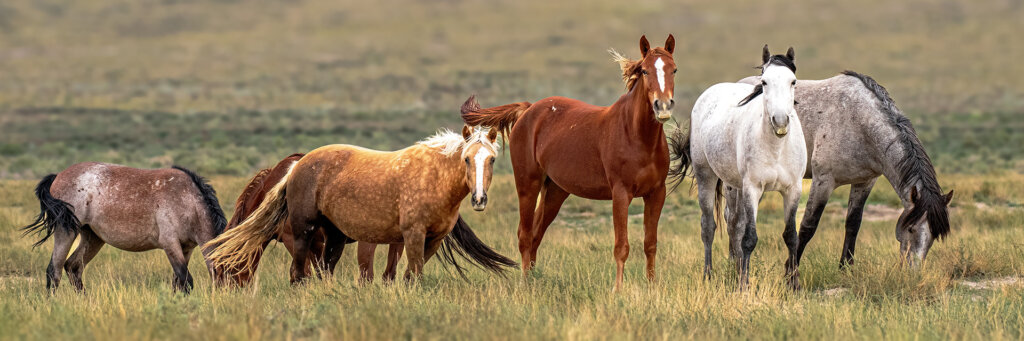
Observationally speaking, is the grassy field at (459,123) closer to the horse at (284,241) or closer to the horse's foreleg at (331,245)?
the horse at (284,241)

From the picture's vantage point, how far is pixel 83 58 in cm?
6794

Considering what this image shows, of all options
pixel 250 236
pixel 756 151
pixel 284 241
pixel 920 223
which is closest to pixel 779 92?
pixel 756 151

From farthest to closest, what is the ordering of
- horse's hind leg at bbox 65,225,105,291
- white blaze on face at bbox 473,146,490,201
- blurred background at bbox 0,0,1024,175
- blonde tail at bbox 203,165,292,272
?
blurred background at bbox 0,0,1024,175, horse's hind leg at bbox 65,225,105,291, blonde tail at bbox 203,165,292,272, white blaze on face at bbox 473,146,490,201

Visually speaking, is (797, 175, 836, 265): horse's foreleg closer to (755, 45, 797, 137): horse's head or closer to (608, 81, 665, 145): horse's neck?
(755, 45, 797, 137): horse's head

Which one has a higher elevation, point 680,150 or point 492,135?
point 492,135

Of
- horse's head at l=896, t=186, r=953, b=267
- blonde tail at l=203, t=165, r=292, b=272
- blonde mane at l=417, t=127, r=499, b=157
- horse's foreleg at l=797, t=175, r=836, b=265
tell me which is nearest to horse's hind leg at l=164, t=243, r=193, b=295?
blonde tail at l=203, t=165, r=292, b=272

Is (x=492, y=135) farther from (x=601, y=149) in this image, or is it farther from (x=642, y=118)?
(x=642, y=118)

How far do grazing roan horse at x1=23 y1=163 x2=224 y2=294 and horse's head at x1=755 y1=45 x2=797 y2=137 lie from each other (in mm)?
4571

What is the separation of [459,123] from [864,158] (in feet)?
101

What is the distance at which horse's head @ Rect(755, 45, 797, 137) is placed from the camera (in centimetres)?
721

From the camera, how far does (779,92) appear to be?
24.1 ft

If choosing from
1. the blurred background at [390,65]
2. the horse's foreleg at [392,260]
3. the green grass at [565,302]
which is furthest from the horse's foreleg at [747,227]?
the blurred background at [390,65]

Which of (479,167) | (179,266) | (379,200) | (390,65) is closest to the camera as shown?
(479,167)

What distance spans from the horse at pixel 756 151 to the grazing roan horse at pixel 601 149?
2.15 ft
